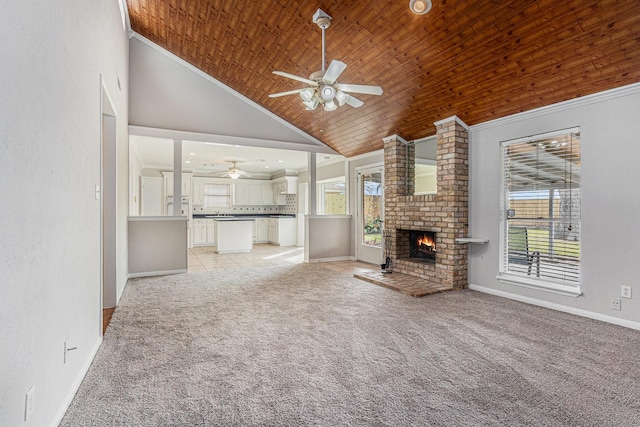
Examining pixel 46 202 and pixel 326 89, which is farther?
pixel 326 89

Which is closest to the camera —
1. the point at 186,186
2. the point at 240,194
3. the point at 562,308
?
the point at 562,308

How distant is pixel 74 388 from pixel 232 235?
22.5 feet

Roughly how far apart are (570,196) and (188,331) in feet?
14.4

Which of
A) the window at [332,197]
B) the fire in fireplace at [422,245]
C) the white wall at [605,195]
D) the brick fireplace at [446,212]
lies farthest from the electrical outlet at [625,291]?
the window at [332,197]

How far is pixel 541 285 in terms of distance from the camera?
13.3 feet

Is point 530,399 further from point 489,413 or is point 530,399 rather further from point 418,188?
point 418,188

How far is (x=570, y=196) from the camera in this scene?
3.83m

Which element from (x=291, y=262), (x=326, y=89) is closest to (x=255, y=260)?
(x=291, y=262)

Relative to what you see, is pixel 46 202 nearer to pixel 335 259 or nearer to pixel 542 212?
pixel 542 212

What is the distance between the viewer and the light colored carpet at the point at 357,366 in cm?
193

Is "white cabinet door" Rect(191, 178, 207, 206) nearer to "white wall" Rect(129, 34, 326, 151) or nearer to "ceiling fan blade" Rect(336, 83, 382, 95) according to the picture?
"white wall" Rect(129, 34, 326, 151)

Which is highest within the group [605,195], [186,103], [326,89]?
[186,103]

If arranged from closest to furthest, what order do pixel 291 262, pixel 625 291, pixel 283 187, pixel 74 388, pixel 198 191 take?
pixel 74 388, pixel 625 291, pixel 291 262, pixel 198 191, pixel 283 187

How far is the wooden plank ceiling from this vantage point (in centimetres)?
295
